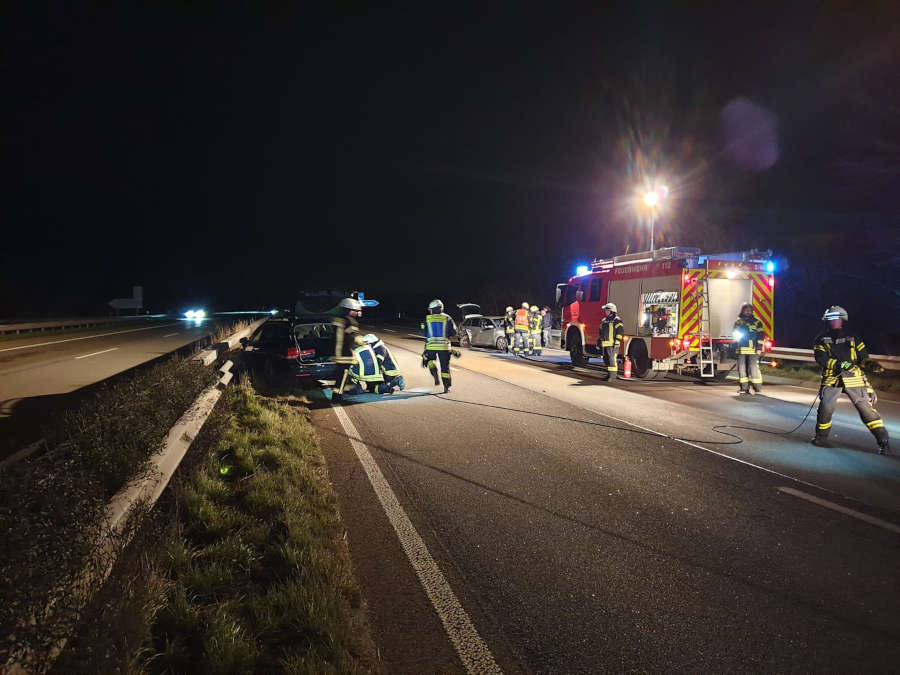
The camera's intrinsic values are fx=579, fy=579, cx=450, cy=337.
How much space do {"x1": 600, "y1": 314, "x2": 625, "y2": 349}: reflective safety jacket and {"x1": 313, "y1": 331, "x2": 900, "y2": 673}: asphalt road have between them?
5.22 meters

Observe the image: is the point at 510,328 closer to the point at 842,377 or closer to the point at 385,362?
the point at 385,362

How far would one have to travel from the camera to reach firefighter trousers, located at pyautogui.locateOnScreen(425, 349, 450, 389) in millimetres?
11266

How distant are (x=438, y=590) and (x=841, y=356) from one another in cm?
638

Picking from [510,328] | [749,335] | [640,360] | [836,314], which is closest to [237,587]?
[836,314]

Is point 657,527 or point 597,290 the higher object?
point 597,290

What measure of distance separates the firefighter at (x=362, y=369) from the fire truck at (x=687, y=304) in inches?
267

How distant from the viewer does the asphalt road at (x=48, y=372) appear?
8383mm

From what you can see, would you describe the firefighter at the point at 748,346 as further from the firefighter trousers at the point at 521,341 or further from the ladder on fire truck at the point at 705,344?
the firefighter trousers at the point at 521,341

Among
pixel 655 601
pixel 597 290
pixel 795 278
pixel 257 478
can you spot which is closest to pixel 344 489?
pixel 257 478

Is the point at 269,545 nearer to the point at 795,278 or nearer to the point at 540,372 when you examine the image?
the point at 540,372

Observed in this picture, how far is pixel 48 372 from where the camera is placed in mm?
13977

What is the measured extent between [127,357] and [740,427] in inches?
668

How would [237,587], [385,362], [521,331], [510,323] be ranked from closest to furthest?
[237,587], [385,362], [521,331], [510,323]

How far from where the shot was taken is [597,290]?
16.2 meters
